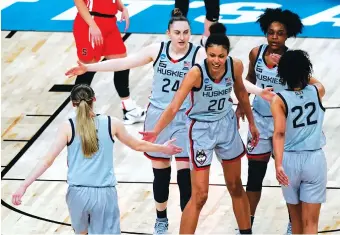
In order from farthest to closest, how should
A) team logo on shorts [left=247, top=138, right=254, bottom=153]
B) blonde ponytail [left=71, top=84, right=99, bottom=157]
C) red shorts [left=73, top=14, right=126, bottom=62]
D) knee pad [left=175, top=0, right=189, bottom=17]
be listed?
knee pad [left=175, top=0, right=189, bottom=17] < red shorts [left=73, top=14, right=126, bottom=62] < team logo on shorts [left=247, top=138, right=254, bottom=153] < blonde ponytail [left=71, top=84, right=99, bottom=157]

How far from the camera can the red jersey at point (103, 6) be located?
35.4 feet

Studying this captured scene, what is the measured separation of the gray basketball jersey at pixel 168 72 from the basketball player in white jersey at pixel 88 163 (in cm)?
95

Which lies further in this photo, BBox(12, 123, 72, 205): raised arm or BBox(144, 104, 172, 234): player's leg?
BBox(144, 104, 172, 234): player's leg

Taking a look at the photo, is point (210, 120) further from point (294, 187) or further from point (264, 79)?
point (294, 187)

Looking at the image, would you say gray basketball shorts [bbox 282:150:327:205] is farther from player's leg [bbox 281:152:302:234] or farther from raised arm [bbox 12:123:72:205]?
raised arm [bbox 12:123:72:205]

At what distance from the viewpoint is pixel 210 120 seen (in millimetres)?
7945

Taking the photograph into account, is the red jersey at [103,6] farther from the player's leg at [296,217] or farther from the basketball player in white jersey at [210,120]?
the player's leg at [296,217]

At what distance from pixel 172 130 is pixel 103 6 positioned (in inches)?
106

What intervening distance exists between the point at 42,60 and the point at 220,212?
14.2 feet

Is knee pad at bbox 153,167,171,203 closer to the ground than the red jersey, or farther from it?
closer to the ground

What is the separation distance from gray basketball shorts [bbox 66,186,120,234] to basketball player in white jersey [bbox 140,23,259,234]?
59 cm

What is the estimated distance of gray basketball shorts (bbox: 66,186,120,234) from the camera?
743cm

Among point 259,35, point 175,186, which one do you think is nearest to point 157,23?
point 259,35

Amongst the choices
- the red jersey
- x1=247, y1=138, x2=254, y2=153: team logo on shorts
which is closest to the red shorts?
the red jersey
